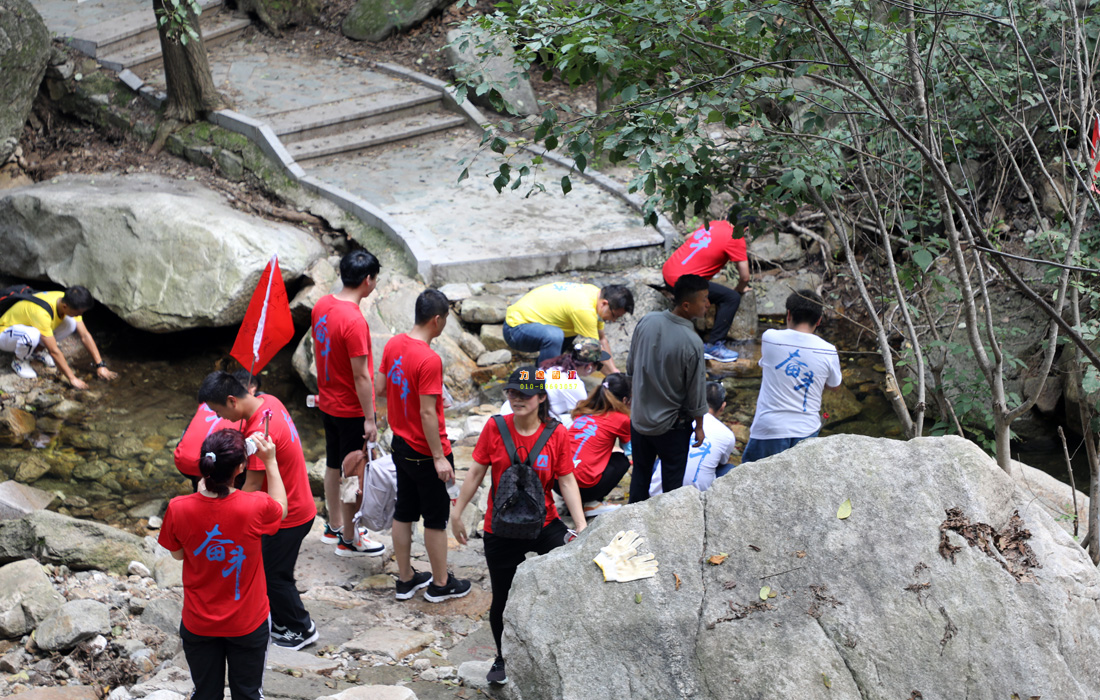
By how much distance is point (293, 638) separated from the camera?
4.31 meters

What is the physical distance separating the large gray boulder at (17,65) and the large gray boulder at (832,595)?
9712mm

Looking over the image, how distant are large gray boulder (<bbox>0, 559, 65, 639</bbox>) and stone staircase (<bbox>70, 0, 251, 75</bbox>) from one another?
9062 millimetres

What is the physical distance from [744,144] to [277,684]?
352 centimetres

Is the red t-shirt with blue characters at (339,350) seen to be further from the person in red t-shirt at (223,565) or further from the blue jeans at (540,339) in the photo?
the blue jeans at (540,339)

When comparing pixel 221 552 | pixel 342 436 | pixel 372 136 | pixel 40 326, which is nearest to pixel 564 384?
pixel 342 436

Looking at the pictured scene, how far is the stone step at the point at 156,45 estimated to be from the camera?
1177 centimetres

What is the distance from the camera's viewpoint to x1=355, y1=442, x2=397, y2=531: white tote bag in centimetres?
487

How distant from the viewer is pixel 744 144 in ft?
15.1

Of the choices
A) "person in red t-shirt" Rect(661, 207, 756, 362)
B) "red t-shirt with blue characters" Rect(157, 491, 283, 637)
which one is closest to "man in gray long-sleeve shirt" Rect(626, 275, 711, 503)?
"red t-shirt with blue characters" Rect(157, 491, 283, 637)

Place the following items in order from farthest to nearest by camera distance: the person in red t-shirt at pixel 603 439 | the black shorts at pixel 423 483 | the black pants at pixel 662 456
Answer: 1. the person in red t-shirt at pixel 603 439
2. the black pants at pixel 662 456
3. the black shorts at pixel 423 483

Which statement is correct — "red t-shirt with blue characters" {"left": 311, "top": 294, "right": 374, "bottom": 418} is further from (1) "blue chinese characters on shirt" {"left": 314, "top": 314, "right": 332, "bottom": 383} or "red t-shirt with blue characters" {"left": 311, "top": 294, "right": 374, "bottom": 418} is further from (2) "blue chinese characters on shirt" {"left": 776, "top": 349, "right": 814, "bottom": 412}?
(2) "blue chinese characters on shirt" {"left": 776, "top": 349, "right": 814, "bottom": 412}

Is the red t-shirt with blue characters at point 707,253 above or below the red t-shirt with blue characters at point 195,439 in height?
below

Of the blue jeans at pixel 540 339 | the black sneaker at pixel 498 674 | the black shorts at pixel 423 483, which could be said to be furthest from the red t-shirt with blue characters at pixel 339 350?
the blue jeans at pixel 540 339

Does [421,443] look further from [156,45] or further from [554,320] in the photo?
[156,45]
